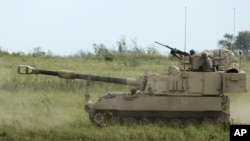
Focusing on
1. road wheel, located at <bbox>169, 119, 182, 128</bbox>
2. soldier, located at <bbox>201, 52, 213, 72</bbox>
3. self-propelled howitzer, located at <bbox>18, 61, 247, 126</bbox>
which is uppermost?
soldier, located at <bbox>201, 52, 213, 72</bbox>

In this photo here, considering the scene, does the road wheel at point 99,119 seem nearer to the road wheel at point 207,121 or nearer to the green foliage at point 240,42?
the road wheel at point 207,121

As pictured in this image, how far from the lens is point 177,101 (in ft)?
61.8

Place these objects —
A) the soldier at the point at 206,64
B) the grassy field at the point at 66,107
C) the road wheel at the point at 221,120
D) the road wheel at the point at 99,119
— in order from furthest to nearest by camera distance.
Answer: the soldier at the point at 206,64
the road wheel at the point at 99,119
the road wheel at the point at 221,120
the grassy field at the point at 66,107

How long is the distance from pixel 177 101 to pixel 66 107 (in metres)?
5.92

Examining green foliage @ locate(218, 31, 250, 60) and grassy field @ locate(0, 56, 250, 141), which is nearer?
grassy field @ locate(0, 56, 250, 141)

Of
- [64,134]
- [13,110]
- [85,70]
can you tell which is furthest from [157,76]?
[85,70]

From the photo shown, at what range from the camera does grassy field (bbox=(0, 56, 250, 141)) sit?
54.5ft

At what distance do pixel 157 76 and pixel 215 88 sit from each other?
1691 mm

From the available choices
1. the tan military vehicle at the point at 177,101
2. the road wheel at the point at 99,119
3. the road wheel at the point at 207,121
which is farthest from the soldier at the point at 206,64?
the road wheel at the point at 99,119

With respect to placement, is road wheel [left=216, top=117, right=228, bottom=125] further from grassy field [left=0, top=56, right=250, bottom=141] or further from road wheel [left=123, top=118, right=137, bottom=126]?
road wheel [left=123, top=118, right=137, bottom=126]

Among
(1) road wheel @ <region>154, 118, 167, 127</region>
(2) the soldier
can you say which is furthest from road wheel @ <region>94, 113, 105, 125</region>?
(2) the soldier

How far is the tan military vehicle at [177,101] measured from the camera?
1878 centimetres

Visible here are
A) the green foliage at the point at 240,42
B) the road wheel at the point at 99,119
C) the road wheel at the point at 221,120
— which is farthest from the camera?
the green foliage at the point at 240,42

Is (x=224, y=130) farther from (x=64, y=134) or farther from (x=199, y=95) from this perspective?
(x=64, y=134)
